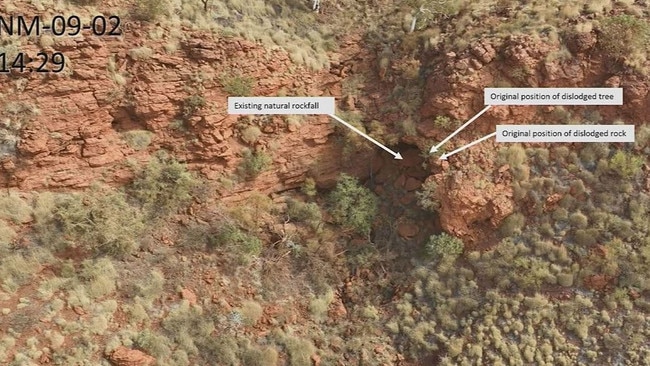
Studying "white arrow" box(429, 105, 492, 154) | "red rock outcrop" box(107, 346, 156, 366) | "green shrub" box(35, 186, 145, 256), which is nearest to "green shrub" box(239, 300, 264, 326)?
"red rock outcrop" box(107, 346, 156, 366)

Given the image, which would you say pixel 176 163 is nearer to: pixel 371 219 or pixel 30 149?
pixel 30 149

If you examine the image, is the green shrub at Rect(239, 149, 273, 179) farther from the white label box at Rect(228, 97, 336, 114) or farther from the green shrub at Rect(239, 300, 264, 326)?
the green shrub at Rect(239, 300, 264, 326)

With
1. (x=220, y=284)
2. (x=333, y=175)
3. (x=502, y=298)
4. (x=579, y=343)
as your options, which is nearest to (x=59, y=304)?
(x=220, y=284)

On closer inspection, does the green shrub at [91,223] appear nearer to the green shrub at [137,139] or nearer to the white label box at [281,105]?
the green shrub at [137,139]

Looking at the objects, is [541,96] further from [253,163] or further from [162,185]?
[162,185]

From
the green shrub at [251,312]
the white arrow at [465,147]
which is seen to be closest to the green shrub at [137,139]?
the green shrub at [251,312]

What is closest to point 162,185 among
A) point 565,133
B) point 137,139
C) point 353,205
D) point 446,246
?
point 137,139
